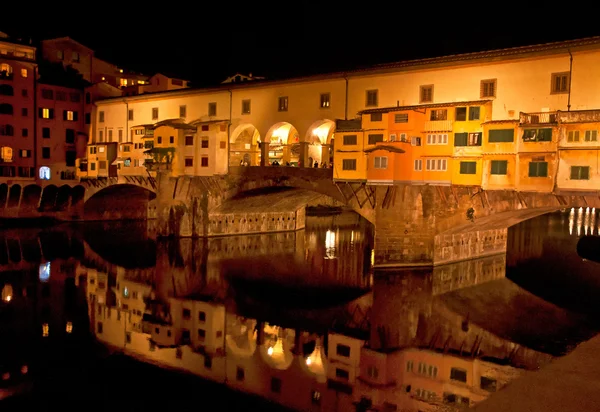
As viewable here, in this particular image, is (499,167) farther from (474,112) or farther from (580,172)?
(580,172)

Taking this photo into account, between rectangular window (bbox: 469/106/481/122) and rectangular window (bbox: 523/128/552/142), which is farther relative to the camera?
rectangular window (bbox: 469/106/481/122)

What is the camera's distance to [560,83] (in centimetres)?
2198

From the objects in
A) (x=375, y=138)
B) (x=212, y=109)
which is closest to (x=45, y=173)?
(x=212, y=109)

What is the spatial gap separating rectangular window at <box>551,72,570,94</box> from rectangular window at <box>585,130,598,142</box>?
2169 millimetres

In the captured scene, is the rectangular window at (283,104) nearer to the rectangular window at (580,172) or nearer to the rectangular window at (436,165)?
the rectangular window at (436,165)

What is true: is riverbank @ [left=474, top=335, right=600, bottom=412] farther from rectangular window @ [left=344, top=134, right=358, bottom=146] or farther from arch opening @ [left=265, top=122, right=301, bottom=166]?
arch opening @ [left=265, top=122, right=301, bottom=166]

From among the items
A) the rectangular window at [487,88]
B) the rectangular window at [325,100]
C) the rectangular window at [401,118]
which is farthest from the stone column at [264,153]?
the rectangular window at [487,88]

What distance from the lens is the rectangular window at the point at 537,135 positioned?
21.7 meters

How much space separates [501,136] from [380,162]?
19.4 ft

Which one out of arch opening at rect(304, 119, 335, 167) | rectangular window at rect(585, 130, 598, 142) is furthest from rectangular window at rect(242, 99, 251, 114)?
rectangular window at rect(585, 130, 598, 142)

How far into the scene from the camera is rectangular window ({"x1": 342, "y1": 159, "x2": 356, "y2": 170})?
90.5 feet

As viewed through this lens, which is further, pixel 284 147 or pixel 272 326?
pixel 284 147

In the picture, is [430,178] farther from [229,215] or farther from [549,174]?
[229,215]

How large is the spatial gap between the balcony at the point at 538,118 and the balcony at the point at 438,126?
131 inches
